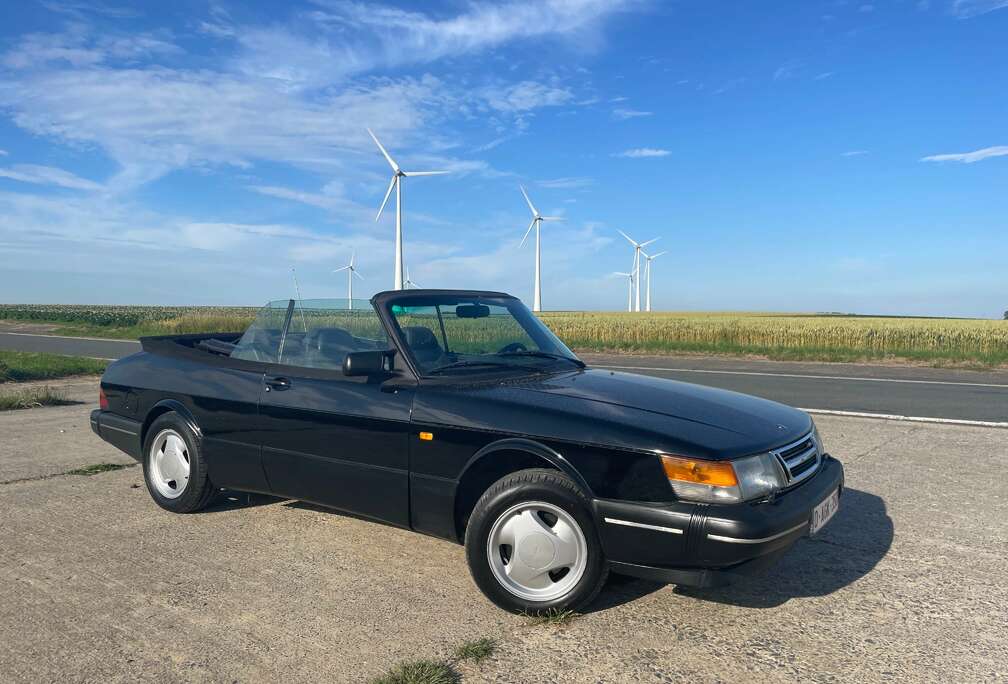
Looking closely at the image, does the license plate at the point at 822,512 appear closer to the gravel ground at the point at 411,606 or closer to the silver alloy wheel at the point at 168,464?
the gravel ground at the point at 411,606

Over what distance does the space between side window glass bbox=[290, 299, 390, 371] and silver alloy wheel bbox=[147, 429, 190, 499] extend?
1.08 m

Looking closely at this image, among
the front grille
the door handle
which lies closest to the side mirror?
the door handle

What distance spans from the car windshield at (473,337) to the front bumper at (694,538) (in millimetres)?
1260

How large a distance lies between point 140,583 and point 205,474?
1.12 metres

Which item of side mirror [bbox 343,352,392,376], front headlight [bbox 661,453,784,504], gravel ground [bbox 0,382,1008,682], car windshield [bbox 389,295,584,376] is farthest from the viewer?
car windshield [bbox 389,295,584,376]

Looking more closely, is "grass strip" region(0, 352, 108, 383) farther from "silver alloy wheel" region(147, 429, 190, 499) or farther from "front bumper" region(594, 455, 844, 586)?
"front bumper" region(594, 455, 844, 586)

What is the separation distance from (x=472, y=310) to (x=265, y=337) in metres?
1.35

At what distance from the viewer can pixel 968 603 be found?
3516 millimetres

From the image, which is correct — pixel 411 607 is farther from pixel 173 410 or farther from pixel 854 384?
pixel 854 384


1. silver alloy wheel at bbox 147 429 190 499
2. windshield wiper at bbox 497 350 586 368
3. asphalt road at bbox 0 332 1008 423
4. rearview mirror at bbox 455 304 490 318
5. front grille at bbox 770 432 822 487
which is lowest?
asphalt road at bbox 0 332 1008 423

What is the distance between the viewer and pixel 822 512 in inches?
139

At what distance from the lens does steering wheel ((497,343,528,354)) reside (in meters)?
4.42

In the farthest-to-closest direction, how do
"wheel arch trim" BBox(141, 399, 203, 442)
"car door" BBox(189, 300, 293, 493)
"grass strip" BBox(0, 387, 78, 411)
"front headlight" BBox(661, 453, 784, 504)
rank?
"grass strip" BBox(0, 387, 78, 411), "wheel arch trim" BBox(141, 399, 203, 442), "car door" BBox(189, 300, 293, 493), "front headlight" BBox(661, 453, 784, 504)

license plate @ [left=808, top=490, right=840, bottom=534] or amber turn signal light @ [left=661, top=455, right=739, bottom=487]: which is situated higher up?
amber turn signal light @ [left=661, top=455, right=739, bottom=487]
